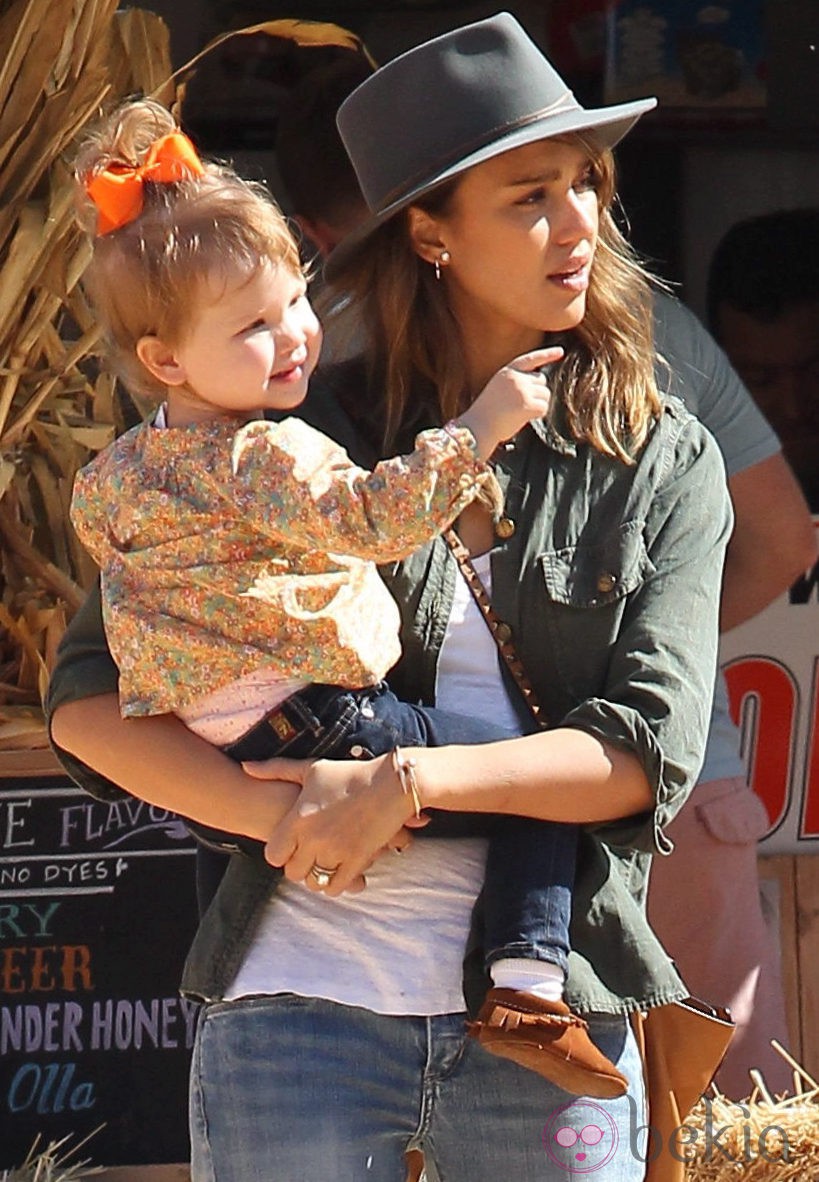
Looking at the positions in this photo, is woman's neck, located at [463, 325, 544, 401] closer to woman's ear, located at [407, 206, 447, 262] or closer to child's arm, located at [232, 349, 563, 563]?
woman's ear, located at [407, 206, 447, 262]

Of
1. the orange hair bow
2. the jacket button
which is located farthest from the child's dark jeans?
the orange hair bow

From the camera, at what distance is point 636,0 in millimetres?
4441

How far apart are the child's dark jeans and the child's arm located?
19cm

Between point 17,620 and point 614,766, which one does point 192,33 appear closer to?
point 17,620

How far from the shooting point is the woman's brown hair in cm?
241

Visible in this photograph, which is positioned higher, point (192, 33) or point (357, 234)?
point (357, 234)

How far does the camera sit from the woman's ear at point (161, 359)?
2.29 m

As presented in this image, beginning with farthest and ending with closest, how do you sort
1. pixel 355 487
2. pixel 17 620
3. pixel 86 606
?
pixel 17 620 → pixel 86 606 → pixel 355 487

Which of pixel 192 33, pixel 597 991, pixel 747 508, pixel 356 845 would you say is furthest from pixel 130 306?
pixel 192 33

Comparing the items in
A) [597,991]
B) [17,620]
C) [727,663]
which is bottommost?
[727,663]

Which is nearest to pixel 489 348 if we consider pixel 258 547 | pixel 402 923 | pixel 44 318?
pixel 258 547

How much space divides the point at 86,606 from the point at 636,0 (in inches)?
99.4

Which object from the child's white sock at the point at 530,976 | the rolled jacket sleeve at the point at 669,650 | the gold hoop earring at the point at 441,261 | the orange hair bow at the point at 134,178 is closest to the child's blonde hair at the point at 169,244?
the orange hair bow at the point at 134,178

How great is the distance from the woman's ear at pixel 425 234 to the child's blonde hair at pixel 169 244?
0.73 feet
